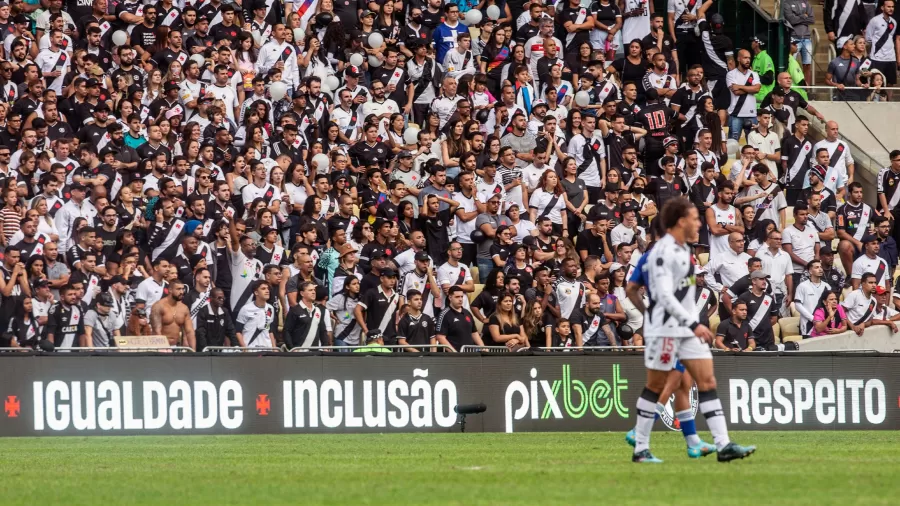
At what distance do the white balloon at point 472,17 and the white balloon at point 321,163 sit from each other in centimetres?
615

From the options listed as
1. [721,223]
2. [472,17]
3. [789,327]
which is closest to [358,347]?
[721,223]

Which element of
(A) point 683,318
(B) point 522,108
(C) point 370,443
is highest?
(B) point 522,108

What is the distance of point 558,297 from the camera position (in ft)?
71.9

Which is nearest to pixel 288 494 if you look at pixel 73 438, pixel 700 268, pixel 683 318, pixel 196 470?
pixel 196 470

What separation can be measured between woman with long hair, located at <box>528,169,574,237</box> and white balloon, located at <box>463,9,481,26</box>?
215 inches

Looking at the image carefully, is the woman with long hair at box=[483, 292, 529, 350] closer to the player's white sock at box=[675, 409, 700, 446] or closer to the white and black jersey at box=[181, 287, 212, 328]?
the white and black jersey at box=[181, 287, 212, 328]

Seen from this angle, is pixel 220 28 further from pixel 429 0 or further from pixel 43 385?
pixel 43 385

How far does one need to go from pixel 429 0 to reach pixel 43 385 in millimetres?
12083

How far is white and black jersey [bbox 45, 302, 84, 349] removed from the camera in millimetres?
19734

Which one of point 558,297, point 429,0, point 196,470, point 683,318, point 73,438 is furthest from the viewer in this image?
point 429,0

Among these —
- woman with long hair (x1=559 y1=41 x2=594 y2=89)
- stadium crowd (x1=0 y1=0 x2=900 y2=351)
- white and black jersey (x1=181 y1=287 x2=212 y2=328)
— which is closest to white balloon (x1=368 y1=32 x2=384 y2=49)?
stadium crowd (x1=0 y1=0 x2=900 y2=351)

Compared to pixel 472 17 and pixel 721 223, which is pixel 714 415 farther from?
pixel 472 17

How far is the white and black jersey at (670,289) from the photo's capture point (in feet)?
36.6

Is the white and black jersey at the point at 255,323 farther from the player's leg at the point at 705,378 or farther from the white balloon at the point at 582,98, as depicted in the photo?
the player's leg at the point at 705,378
